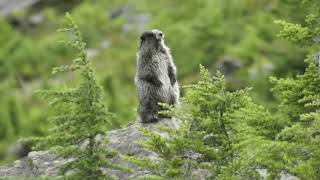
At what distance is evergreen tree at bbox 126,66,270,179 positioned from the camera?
37.8 ft

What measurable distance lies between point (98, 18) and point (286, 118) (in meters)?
73.7

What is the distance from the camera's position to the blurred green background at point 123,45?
4538 centimetres

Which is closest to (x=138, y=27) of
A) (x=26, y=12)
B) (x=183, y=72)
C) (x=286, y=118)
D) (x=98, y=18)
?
(x=98, y=18)

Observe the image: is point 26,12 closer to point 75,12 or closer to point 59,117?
point 75,12

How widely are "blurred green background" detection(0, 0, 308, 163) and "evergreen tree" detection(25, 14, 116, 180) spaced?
2343 centimetres

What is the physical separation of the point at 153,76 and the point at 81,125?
600cm

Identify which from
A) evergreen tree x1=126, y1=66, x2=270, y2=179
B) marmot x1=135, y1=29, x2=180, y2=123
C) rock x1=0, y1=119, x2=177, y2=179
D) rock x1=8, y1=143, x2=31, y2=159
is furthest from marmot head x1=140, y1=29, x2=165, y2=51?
rock x1=8, y1=143, x2=31, y2=159

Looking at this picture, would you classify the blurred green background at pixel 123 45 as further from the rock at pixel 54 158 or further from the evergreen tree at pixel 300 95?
Answer: the evergreen tree at pixel 300 95

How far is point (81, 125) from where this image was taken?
37.4 ft

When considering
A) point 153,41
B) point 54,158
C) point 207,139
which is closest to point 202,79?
point 207,139

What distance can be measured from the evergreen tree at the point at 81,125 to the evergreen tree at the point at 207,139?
534 mm

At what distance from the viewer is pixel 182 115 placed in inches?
462

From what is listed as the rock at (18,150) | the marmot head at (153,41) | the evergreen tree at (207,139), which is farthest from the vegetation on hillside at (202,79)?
the marmot head at (153,41)

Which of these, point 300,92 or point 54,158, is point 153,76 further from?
point 300,92
